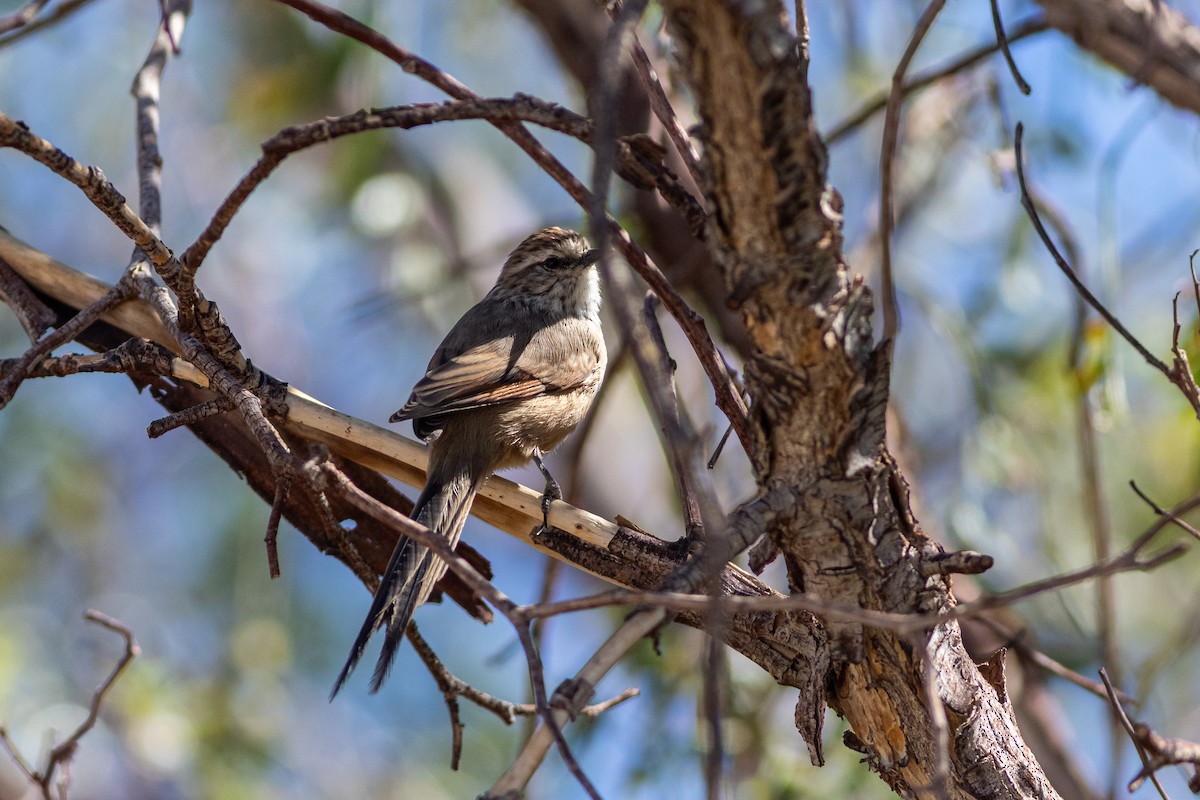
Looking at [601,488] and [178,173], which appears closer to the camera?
[601,488]

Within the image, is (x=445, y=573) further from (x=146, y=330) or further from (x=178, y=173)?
(x=178, y=173)

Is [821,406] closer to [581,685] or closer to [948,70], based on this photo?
[581,685]

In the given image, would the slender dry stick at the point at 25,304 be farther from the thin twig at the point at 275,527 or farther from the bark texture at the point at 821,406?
the bark texture at the point at 821,406

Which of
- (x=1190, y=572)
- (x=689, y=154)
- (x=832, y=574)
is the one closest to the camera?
(x=832, y=574)

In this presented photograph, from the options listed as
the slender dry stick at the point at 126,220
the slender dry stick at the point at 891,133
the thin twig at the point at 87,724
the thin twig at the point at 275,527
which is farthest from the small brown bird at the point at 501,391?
the slender dry stick at the point at 891,133

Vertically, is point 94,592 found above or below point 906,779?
above

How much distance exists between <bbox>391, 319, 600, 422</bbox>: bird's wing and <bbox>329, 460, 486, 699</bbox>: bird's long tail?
462 millimetres

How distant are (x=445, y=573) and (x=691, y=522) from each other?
757mm

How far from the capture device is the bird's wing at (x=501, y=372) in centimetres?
357

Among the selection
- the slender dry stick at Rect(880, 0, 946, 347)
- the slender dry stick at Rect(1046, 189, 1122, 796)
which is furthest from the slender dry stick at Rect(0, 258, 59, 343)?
the slender dry stick at Rect(1046, 189, 1122, 796)

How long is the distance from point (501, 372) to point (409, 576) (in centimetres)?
144

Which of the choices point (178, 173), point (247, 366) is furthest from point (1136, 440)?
point (178, 173)

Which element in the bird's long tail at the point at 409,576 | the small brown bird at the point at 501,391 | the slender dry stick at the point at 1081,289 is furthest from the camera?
the small brown bird at the point at 501,391

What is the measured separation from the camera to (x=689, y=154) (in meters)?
2.28
